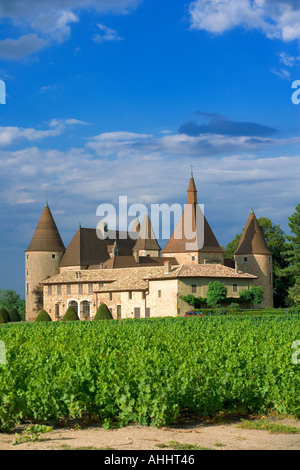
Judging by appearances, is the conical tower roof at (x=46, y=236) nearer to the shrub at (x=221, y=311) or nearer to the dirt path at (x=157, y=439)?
the shrub at (x=221, y=311)

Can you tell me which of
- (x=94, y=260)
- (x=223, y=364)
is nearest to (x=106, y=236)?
(x=94, y=260)

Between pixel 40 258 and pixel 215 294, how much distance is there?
35.4 meters

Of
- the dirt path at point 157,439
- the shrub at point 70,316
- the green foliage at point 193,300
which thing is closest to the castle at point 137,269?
the green foliage at point 193,300

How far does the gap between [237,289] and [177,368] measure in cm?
5235

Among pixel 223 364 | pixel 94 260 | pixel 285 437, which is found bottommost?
pixel 285 437

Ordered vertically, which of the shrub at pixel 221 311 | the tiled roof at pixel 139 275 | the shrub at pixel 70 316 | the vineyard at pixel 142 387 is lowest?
the vineyard at pixel 142 387

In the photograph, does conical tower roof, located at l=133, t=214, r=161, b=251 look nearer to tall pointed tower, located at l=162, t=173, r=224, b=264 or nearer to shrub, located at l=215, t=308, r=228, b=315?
tall pointed tower, located at l=162, t=173, r=224, b=264

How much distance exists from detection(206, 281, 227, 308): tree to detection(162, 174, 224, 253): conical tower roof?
2381 cm

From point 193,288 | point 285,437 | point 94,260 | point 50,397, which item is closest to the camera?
point 285,437

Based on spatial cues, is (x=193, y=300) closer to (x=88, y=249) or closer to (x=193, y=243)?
(x=193, y=243)

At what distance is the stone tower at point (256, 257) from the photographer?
8188cm

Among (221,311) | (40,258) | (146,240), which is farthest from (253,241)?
(221,311)

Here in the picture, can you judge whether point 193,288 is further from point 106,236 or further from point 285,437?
→ point 285,437
